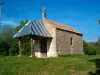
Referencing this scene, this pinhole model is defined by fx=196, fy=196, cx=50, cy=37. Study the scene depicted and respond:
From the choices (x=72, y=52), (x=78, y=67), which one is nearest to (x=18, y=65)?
(x=78, y=67)

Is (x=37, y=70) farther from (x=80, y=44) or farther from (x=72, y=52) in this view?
(x=80, y=44)

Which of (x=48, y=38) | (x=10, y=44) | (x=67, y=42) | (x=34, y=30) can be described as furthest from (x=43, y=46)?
(x=10, y=44)

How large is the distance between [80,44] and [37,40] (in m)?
8.75

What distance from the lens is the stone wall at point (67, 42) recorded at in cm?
2803

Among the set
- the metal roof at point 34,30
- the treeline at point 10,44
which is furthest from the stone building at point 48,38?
the treeline at point 10,44

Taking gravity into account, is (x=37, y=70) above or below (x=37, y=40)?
below

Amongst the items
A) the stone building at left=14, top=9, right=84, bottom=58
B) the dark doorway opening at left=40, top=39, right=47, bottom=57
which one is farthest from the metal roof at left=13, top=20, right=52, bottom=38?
the dark doorway opening at left=40, top=39, right=47, bottom=57

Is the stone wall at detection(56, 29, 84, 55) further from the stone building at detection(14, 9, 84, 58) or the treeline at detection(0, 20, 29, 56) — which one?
the treeline at detection(0, 20, 29, 56)

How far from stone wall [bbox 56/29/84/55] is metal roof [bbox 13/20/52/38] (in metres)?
1.93

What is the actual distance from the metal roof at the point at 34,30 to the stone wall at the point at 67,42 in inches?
76.1

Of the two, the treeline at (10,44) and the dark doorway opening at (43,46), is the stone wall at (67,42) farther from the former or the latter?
the treeline at (10,44)

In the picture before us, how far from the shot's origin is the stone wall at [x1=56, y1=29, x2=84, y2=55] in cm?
2803

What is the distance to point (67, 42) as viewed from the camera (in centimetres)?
2998

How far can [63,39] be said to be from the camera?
95.3 ft
